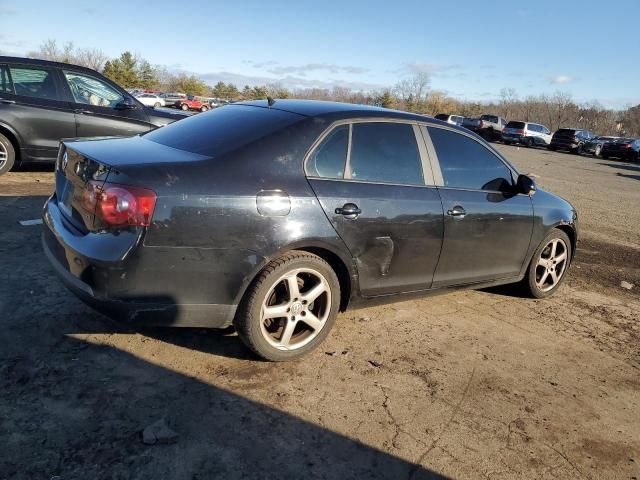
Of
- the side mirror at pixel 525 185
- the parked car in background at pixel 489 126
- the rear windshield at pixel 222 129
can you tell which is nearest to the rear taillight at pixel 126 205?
the rear windshield at pixel 222 129

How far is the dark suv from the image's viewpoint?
7414mm

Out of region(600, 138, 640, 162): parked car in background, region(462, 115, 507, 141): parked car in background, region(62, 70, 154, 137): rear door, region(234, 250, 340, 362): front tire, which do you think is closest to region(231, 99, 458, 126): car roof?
region(234, 250, 340, 362): front tire

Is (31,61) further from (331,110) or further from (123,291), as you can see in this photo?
(123,291)

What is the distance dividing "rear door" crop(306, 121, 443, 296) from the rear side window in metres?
6.36

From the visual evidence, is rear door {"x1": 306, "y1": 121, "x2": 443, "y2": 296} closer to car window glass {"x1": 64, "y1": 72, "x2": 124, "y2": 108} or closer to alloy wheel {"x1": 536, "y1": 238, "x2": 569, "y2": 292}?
alloy wheel {"x1": 536, "y1": 238, "x2": 569, "y2": 292}

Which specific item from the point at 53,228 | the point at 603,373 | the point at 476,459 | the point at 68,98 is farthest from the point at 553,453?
the point at 68,98

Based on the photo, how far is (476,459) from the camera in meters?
2.60

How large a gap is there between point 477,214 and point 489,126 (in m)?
36.1

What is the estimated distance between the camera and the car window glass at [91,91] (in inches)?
311

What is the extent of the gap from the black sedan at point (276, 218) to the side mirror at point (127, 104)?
194 inches

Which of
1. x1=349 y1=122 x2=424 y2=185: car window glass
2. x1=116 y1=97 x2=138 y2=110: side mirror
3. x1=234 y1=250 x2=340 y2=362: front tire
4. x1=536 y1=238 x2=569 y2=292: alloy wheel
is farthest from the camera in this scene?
x1=116 y1=97 x2=138 y2=110: side mirror

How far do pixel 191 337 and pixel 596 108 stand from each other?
217 feet

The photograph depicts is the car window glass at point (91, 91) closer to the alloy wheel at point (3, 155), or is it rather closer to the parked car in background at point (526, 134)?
the alloy wheel at point (3, 155)

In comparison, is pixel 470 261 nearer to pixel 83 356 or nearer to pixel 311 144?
pixel 311 144
